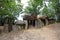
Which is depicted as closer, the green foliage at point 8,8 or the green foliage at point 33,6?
the green foliage at point 8,8

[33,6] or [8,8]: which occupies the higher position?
[33,6]

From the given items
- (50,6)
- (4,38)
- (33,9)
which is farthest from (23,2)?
(4,38)

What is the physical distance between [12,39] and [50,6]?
13.4 feet

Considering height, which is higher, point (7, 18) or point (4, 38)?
point (7, 18)

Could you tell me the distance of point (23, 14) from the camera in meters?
8.39

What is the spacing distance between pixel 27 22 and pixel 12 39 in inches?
85.3

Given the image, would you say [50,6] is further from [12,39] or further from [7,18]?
[12,39]

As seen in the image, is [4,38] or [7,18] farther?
[7,18]

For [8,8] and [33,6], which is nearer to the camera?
[8,8]

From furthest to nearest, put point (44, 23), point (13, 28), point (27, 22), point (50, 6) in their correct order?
point (50, 6)
point (44, 23)
point (27, 22)
point (13, 28)

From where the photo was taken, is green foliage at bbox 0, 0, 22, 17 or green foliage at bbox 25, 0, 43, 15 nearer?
green foliage at bbox 0, 0, 22, 17

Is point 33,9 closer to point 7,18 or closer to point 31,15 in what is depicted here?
point 31,15

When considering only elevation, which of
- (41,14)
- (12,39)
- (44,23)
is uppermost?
(41,14)

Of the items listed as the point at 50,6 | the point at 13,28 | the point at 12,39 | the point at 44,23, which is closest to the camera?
the point at 12,39
